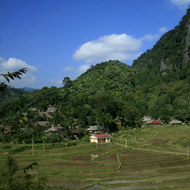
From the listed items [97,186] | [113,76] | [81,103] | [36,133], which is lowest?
[97,186]

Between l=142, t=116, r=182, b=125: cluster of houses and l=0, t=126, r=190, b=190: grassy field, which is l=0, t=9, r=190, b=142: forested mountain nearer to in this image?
l=142, t=116, r=182, b=125: cluster of houses

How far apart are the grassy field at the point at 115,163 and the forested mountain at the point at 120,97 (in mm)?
12249

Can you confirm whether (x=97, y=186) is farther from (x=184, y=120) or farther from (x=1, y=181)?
(x=184, y=120)

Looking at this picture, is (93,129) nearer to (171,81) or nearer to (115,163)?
(115,163)

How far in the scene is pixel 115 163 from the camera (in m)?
31.7

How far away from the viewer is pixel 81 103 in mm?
72812

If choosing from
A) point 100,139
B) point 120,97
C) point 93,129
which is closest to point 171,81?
point 120,97

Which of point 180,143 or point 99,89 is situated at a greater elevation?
point 99,89

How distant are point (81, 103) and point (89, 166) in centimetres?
4291

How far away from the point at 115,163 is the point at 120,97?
53.7 metres

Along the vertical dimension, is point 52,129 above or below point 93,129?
above

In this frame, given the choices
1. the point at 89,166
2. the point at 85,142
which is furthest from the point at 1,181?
the point at 85,142

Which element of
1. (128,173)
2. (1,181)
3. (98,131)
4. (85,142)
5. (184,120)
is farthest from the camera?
(184,120)

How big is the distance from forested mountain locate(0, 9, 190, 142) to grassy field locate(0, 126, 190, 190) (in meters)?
12.2
